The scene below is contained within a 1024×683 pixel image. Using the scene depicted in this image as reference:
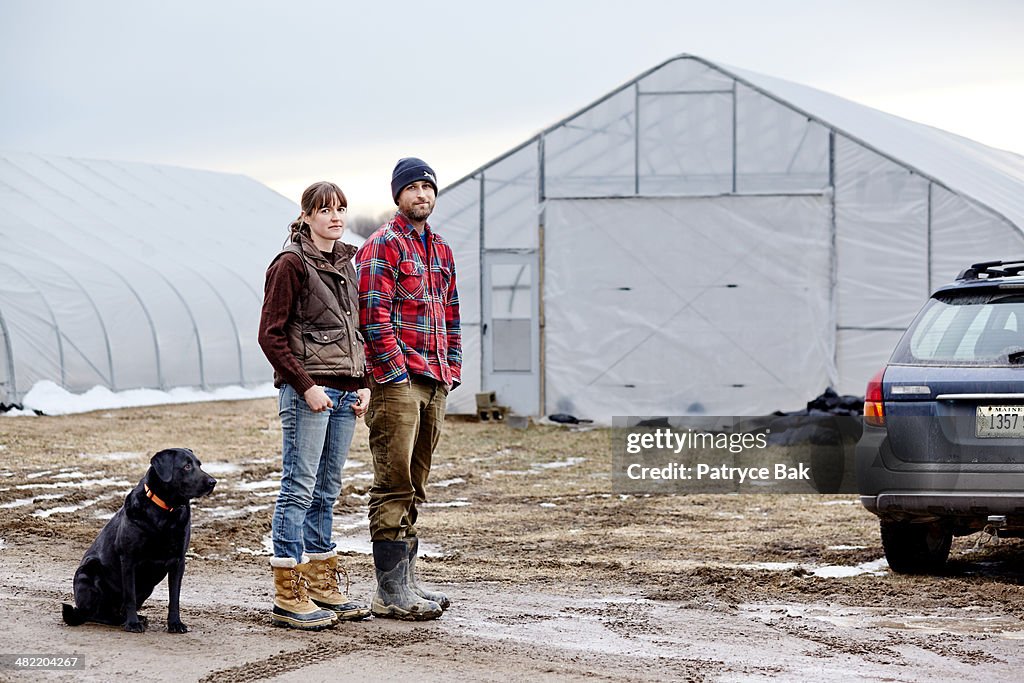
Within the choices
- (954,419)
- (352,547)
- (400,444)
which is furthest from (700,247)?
(400,444)

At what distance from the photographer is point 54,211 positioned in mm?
23297

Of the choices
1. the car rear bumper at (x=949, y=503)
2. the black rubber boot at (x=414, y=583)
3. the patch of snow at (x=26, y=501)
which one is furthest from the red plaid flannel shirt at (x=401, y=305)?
the patch of snow at (x=26, y=501)

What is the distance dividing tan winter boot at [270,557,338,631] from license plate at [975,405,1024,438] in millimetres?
3079

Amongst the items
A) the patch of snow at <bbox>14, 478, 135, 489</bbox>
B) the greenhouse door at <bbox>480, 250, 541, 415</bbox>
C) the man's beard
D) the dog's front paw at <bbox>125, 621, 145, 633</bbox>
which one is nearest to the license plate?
the man's beard

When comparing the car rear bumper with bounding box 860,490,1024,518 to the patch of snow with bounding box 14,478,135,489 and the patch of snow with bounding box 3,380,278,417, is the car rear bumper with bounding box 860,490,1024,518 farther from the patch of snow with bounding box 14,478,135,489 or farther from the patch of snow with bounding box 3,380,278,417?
the patch of snow with bounding box 3,380,278,417

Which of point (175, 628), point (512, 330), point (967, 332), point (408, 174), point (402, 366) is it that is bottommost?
point (175, 628)

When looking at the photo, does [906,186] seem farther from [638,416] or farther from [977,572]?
[977,572]

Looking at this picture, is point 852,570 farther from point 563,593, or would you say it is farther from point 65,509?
point 65,509

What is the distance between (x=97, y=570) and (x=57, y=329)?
15.0 m

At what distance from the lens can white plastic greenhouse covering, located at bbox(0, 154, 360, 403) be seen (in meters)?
19.1

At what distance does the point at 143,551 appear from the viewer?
4.94 m

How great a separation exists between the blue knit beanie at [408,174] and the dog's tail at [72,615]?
6.91 feet

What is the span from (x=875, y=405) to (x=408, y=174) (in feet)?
8.34

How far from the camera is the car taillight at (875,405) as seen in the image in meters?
6.11
